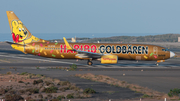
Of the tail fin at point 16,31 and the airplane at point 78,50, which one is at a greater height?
the tail fin at point 16,31

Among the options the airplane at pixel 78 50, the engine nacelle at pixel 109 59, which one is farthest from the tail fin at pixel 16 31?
the engine nacelle at pixel 109 59

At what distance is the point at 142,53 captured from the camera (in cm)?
4559

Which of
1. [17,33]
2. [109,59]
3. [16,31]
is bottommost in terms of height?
[109,59]

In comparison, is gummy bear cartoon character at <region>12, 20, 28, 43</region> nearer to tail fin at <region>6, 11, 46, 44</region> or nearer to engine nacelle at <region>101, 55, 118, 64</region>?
tail fin at <region>6, 11, 46, 44</region>

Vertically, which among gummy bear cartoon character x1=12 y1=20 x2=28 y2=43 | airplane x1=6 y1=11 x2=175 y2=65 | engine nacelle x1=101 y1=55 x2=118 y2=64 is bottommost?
engine nacelle x1=101 y1=55 x2=118 y2=64

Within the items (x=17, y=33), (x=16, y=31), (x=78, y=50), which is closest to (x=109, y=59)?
(x=78, y=50)

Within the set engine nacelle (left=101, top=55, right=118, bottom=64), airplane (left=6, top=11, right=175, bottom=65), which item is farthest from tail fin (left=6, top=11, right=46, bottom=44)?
engine nacelle (left=101, top=55, right=118, bottom=64)

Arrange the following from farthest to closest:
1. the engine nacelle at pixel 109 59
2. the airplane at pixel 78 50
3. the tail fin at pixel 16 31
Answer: the tail fin at pixel 16 31 < the airplane at pixel 78 50 < the engine nacelle at pixel 109 59

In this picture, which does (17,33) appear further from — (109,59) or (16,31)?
(109,59)

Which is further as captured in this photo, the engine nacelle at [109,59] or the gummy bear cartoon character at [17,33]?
the gummy bear cartoon character at [17,33]

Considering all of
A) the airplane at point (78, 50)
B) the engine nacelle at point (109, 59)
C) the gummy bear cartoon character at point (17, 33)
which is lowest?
the engine nacelle at point (109, 59)

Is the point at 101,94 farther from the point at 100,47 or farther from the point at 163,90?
the point at 100,47

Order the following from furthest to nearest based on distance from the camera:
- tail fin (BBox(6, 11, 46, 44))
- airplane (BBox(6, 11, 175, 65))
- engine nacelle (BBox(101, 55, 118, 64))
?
1. tail fin (BBox(6, 11, 46, 44))
2. airplane (BBox(6, 11, 175, 65))
3. engine nacelle (BBox(101, 55, 118, 64))

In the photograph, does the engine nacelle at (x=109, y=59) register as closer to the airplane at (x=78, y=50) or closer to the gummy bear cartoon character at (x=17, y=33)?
the airplane at (x=78, y=50)
